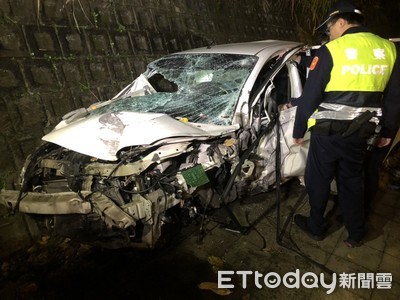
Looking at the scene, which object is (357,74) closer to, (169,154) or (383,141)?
(383,141)

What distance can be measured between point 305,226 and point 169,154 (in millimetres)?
1674

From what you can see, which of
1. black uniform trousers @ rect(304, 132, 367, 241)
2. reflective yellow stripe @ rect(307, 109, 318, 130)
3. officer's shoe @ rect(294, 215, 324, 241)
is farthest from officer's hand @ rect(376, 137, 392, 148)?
officer's shoe @ rect(294, 215, 324, 241)

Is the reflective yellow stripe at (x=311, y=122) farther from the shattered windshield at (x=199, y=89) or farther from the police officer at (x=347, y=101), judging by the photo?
the shattered windshield at (x=199, y=89)

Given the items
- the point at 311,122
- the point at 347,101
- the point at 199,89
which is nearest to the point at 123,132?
the point at 199,89

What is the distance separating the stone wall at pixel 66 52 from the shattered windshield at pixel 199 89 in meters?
0.86

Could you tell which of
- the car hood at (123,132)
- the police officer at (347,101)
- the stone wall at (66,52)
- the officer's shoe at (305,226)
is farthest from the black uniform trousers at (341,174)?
the stone wall at (66,52)

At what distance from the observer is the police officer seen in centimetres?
202

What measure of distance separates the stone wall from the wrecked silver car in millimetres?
599

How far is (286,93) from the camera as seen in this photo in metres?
3.06

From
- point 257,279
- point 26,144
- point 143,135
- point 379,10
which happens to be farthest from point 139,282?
point 379,10

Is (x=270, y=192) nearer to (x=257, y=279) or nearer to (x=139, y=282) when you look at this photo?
(x=257, y=279)

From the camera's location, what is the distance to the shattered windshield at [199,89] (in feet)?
8.71

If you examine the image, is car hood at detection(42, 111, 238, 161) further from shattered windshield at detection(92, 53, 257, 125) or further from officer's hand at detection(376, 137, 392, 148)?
officer's hand at detection(376, 137, 392, 148)

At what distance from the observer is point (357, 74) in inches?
78.8
